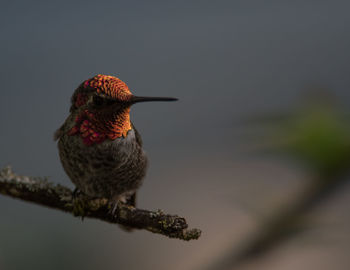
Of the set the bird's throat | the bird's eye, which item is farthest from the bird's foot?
the bird's eye

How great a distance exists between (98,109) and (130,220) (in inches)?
11.0

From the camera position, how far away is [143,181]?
44.2 inches

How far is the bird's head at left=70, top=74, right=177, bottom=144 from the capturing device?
759mm

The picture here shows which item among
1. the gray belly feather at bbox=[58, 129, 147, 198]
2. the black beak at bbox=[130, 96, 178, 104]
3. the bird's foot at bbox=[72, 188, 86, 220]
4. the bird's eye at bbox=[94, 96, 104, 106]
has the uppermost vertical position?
the bird's eye at bbox=[94, 96, 104, 106]

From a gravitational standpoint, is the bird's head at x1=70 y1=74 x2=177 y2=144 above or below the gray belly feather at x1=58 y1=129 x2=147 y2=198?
above

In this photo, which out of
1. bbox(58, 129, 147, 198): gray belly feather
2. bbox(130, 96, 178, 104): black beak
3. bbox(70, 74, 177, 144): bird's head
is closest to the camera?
bbox(130, 96, 178, 104): black beak

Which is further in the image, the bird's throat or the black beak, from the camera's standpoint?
the bird's throat

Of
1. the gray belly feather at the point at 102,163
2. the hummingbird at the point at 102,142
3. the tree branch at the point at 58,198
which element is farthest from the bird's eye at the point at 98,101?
the tree branch at the point at 58,198

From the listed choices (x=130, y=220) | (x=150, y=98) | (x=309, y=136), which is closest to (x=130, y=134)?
(x=130, y=220)

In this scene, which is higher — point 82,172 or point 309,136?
point 309,136

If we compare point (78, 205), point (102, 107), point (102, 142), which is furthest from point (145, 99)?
point (78, 205)

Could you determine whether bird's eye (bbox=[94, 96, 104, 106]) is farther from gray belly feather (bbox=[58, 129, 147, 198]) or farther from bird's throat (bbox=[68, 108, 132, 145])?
gray belly feather (bbox=[58, 129, 147, 198])

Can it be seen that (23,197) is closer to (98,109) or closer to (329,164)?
(98,109)

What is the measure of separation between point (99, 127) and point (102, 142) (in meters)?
0.04
